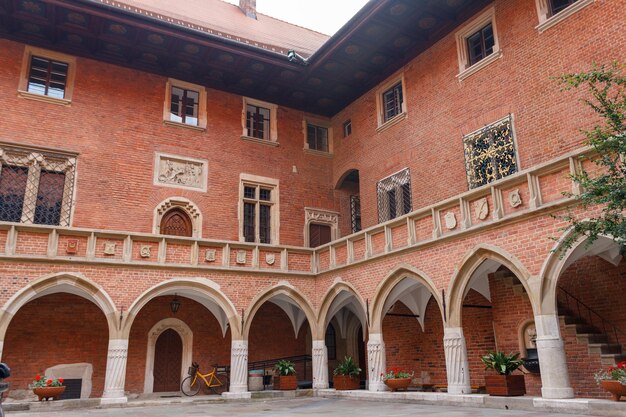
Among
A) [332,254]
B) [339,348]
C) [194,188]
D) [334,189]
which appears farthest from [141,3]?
[339,348]

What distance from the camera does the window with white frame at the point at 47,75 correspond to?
1630 cm

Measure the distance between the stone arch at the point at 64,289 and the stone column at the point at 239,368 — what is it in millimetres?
3292

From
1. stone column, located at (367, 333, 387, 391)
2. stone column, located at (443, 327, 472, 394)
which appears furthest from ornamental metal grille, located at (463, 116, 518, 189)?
stone column, located at (367, 333, 387, 391)

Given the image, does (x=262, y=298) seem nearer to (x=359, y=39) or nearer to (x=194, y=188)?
(x=194, y=188)

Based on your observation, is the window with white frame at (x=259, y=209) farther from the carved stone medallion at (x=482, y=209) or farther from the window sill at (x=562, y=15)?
the window sill at (x=562, y=15)

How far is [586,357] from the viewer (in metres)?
11.3

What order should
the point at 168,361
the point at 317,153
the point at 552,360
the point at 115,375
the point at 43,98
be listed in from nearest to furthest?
1. the point at 552,360
2. the point at 115,375
3. the point at 43,98
4. the point at 168,361
5. the point at 317,153

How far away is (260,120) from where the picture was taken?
20.2 metres

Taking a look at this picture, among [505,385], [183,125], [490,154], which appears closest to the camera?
[505,385]

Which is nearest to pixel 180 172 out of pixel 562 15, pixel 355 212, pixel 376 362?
pixel 355 212

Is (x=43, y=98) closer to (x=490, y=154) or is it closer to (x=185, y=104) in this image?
(x=185, y=104)

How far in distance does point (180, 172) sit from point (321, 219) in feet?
17.9

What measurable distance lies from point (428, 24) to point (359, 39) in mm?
2128

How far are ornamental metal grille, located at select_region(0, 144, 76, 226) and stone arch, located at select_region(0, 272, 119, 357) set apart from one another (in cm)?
267
